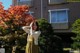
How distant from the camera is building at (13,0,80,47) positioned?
118 ft

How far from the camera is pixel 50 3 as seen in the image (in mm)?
36938

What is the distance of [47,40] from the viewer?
2461cm

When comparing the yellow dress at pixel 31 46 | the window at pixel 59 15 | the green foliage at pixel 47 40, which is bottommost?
the green foliage at pixel 47 40

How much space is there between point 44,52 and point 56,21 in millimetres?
13007

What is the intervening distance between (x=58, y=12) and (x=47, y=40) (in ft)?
40.6

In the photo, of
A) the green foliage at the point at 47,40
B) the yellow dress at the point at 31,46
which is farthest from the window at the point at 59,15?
the yellow dress at the point at 31,46

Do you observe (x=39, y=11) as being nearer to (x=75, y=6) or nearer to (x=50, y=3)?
(x=50, y=3)

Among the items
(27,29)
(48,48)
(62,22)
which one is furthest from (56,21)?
(27,29)

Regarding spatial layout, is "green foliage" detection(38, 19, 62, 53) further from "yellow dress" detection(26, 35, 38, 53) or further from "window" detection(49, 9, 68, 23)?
"yellow dress" detection(26, 35, 38, 53)

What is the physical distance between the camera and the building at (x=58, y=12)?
118ft

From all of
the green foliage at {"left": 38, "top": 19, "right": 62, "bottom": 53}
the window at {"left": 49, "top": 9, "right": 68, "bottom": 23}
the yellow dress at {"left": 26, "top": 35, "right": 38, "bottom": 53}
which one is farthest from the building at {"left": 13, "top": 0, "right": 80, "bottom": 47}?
the yellow dress at {"left": 26, "top": 35, "right": 38, "bottom": 53}

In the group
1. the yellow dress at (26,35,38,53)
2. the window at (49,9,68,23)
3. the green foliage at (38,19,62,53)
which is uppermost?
the yellow dress at (26,35,38,53)

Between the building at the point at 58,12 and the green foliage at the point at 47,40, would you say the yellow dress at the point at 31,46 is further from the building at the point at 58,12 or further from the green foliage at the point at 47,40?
the building at the point at 58,12

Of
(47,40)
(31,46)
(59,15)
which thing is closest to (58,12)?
(59,15)
